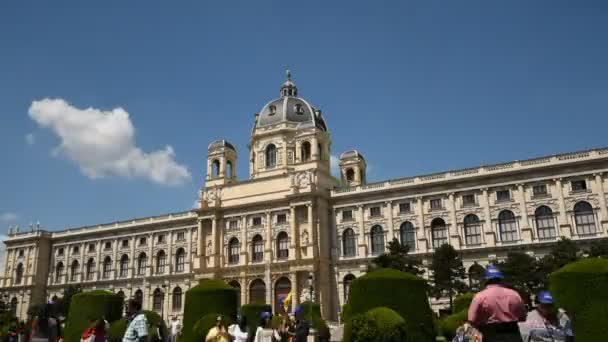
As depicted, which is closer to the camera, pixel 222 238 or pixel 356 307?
pixel 356 307

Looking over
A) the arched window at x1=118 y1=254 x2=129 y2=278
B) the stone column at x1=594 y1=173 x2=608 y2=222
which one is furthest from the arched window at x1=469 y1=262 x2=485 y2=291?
the arched window at x1=118 y1=254 x2=129 y2=278

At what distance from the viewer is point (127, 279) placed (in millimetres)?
64688

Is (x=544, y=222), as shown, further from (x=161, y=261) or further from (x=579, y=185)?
(x=161, y=261)

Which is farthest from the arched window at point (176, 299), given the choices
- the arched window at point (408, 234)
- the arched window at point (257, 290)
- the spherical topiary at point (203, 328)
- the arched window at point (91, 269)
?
the spherical topiary at point (203, 328)

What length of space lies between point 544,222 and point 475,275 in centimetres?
752

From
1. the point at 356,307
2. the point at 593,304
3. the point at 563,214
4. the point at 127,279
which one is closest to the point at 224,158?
the point at 127,279

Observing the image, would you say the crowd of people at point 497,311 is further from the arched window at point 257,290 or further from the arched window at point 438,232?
the arched window at point 257,290

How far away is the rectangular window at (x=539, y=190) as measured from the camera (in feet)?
146

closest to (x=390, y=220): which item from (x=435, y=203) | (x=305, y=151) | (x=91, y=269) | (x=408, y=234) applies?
(x=408, y=234)

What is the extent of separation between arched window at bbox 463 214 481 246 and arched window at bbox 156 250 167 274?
35.8m

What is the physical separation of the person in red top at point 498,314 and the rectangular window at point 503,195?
42327 mm

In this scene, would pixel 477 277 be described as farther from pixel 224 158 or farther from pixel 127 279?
pixel 127 279

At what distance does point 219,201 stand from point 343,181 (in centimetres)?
1470

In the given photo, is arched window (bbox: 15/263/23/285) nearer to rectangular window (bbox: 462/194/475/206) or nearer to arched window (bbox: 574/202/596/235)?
rectangular window (bbox: 462/194/475/206)
